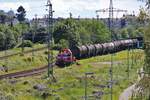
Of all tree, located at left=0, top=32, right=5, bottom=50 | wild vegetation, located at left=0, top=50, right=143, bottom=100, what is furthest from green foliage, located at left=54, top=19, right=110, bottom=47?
wild vegetation, located at left=0, top=50, right=143, bottom=100

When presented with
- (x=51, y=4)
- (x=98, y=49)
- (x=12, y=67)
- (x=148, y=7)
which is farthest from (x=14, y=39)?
(x=148, y=7)

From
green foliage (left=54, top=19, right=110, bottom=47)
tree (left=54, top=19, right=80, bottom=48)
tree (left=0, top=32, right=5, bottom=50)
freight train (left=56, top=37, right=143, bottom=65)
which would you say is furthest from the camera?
green foliage (left=54, top=19, right=110, bottom=47)

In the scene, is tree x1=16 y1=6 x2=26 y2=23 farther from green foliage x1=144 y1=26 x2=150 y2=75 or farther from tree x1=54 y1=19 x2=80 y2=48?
green foliage x1=144 y1=26 x2=150 y2=75

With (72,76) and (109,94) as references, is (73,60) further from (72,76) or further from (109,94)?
(109,94)

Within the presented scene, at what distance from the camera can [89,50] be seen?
2726 inches

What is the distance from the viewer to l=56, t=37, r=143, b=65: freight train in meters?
57.1

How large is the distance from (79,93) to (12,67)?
17550 mm

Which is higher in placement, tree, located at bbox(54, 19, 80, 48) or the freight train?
tree, located at bbox(54, 19, 80, 48)

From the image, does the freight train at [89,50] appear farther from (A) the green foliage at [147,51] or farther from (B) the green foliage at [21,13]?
(B) the green foliage at [21,13]

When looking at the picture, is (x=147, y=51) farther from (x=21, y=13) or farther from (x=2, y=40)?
(x=21, y=13)

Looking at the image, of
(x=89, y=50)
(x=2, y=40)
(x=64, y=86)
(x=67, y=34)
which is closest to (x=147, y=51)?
(x=64, y=86)

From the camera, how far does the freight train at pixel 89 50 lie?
5709cm

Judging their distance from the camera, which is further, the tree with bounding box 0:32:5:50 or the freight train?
the tree with bounding box 0:32:5:50

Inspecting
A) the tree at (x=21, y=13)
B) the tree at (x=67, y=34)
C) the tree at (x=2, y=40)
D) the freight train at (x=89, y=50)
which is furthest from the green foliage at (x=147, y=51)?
the tree at (x=21, y=13)
